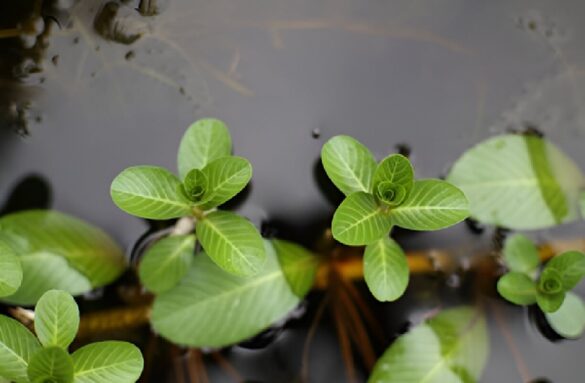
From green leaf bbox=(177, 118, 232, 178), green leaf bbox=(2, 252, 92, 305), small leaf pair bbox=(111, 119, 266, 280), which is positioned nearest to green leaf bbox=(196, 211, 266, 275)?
small leaf pair bbox=(111, 119, 266, 280)

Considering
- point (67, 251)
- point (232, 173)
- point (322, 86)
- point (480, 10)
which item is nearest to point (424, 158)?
point (322, 86)

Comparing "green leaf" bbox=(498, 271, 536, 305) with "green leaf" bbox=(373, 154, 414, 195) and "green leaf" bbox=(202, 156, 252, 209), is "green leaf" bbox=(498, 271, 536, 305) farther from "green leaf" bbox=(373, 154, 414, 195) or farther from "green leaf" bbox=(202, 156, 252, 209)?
"green leaf" bbox=(202, 156, 252, 209)

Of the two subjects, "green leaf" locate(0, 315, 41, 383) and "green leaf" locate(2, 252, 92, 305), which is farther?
"green leaf" locate(2, 252, 92, 305)

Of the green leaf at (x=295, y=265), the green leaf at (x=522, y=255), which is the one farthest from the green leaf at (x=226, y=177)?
the green leaf at (x=522, y=255)

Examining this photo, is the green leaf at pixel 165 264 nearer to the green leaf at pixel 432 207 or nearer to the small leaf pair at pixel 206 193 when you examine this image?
the small leaf pair at pixel 206 193

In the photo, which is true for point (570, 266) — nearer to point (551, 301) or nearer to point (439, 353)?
point (551, 301)

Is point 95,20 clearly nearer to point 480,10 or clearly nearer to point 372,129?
point 372,129
